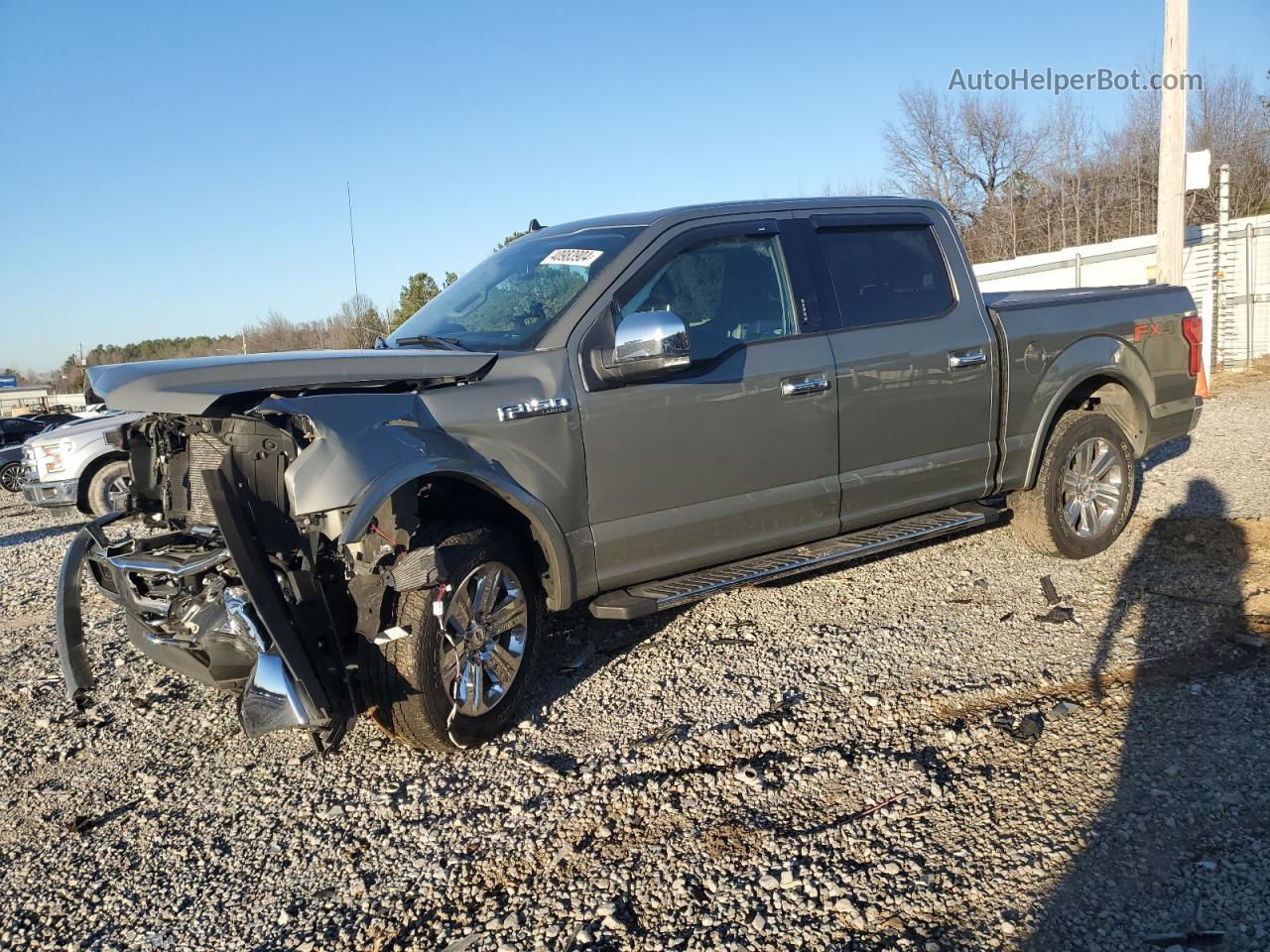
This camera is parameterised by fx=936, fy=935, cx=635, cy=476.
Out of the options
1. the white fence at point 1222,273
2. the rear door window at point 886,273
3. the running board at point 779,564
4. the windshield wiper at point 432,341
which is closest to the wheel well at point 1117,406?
the running board at point 779,564

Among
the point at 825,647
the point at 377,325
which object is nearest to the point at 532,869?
the point at 825,647

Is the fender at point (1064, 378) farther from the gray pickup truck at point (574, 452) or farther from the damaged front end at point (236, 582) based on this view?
the damaged front end at point (236, 582)

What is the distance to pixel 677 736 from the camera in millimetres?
3742

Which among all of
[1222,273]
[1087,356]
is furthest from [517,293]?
[1222,273]

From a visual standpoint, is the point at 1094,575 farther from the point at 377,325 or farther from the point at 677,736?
the point at 377,325

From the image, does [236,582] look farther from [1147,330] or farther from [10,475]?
[10,475]

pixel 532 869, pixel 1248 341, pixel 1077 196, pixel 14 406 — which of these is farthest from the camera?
pixel 14 406

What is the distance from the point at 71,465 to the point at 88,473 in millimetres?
344

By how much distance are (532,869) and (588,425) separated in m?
1.77

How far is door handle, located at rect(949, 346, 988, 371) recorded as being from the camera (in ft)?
16.6

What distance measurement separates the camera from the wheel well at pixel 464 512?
3609 millimetres

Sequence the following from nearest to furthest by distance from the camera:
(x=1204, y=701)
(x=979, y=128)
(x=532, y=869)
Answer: (x=532, y=869) < (x=1204, y=701) < (x=979, y=128)

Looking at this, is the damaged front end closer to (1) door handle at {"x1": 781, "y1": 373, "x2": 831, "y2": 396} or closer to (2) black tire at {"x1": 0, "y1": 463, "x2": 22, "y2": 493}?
(1) door handle at {"x1": 781, "y1": 373, "x2": 831, "y2": 396}

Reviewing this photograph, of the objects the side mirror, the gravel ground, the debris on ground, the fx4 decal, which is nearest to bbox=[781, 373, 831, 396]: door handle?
the side mirror
